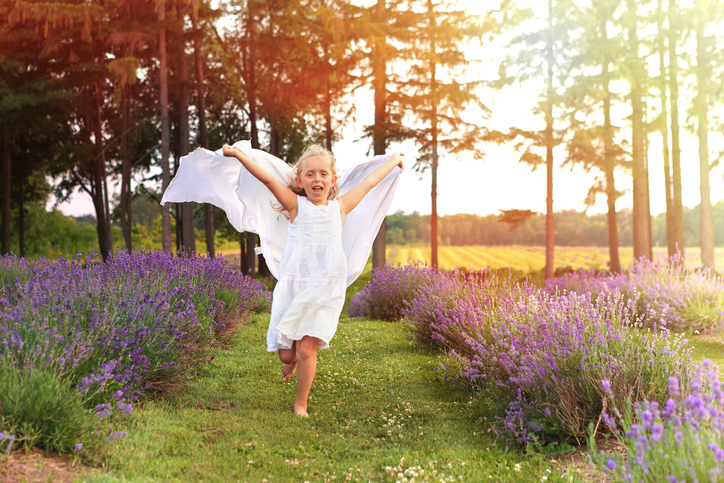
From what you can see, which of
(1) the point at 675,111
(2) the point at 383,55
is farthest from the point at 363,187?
(1) the point at 675,111

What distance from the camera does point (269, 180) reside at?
3902mm

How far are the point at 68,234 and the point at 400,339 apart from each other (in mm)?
33070

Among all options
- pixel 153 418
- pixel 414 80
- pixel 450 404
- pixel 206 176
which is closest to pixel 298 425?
pixel 153 418

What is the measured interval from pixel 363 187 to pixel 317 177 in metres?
0.52

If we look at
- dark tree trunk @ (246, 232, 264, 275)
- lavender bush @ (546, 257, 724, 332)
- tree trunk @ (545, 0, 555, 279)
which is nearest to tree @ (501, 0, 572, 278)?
tree trunk @ (545, 0, 555, 279)

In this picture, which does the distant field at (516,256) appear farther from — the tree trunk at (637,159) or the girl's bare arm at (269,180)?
the girl's bare arm at (269,180)

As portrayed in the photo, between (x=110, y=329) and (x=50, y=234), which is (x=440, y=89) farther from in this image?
(x=50, y=234)

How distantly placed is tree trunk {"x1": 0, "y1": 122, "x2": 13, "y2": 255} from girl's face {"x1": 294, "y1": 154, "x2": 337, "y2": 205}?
17.3m

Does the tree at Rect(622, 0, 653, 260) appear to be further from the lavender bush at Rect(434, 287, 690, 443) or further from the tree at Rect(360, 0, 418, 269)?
the lavender bush at Rect(434, 287, 690, 443)

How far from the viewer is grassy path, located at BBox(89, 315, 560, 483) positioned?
294cm

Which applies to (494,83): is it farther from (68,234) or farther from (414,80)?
(68,234)

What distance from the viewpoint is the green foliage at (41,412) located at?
2.60 metres

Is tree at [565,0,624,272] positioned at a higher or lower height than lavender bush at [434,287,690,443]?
higher

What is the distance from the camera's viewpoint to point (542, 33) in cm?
1510
